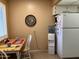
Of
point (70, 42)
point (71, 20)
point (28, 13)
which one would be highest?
point (28, 13)

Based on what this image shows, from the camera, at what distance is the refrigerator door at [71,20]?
5172mm

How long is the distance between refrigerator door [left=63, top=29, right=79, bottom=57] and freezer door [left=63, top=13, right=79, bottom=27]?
21cm

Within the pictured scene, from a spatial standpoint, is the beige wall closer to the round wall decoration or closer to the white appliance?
the round wall decoration

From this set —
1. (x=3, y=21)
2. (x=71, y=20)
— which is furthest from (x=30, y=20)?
(x=71, y=20)

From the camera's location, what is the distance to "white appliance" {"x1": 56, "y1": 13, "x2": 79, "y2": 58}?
5.18 m

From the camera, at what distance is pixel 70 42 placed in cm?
524

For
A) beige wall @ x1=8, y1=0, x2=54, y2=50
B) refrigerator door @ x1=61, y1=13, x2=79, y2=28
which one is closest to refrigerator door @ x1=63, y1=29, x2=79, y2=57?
refrigerator door @ x1=61, y1=13, x2=79, y2=28

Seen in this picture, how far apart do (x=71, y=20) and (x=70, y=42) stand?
2.58 ft

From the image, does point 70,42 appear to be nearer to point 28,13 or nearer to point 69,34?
point 69,34

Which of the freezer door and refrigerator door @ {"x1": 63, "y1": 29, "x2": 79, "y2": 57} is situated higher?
the freezer door

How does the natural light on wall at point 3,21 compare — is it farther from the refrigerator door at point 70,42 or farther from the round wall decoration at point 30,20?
the refrigerator door at point 70,42

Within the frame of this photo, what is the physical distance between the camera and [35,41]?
6875 millimetres

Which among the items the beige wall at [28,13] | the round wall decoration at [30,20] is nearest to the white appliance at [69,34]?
the beige wall at [28,13]

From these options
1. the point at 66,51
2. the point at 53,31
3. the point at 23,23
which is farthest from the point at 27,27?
the point at 66,51
